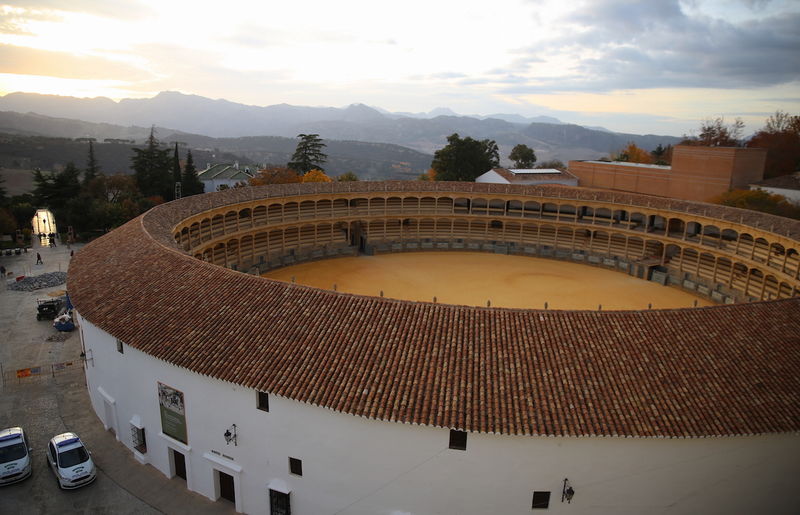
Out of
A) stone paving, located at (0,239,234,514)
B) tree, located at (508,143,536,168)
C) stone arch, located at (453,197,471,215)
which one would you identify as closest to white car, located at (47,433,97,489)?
stone paving, located at (0,239,234,514)

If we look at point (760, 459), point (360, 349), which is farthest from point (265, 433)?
point (760, 459)

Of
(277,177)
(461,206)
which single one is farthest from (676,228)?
(277,177)

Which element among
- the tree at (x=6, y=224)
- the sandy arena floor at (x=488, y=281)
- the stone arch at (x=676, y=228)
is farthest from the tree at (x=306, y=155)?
the stone arch at (x=676, y=228)

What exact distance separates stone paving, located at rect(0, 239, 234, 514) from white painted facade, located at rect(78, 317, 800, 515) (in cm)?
385

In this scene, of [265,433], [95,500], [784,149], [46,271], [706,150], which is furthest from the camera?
[784,149]

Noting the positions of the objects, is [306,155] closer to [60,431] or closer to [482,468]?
[60,431]

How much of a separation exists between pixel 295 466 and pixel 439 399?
16.8 ft

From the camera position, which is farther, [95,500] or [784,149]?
[784,149]

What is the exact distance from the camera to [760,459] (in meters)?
14.5

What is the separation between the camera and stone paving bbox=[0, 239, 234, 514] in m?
16.9

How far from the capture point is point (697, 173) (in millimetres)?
57188

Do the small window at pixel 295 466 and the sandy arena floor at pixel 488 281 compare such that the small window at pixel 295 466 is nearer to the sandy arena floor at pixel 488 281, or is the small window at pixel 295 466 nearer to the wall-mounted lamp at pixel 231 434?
the wall-mounted lamp at pixel 231 434

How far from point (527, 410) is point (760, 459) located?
271 inches

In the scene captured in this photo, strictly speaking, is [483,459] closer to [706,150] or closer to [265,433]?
[265,433]
